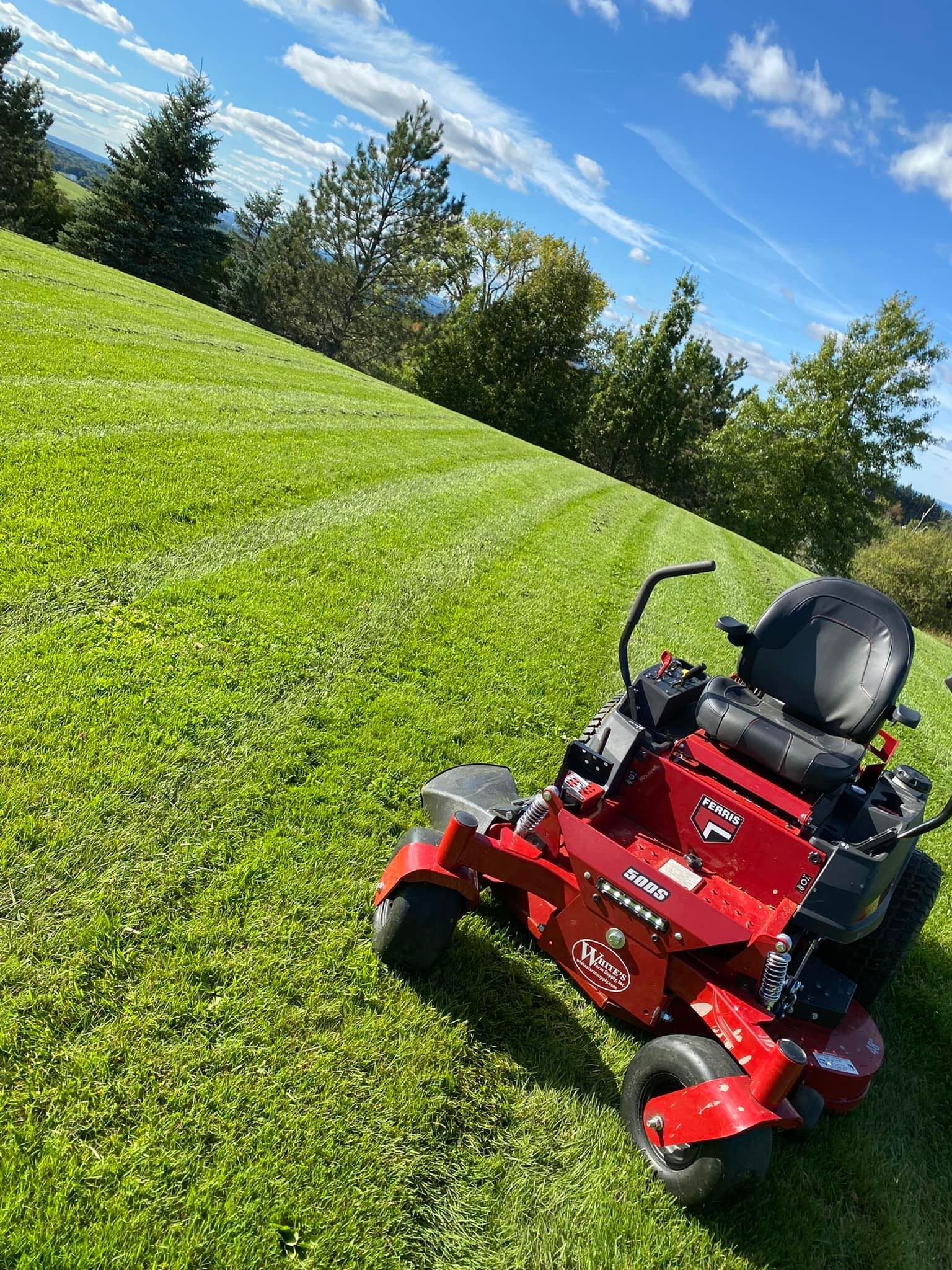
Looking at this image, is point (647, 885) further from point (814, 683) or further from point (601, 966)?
point (814, 683)

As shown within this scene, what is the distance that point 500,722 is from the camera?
4.93m

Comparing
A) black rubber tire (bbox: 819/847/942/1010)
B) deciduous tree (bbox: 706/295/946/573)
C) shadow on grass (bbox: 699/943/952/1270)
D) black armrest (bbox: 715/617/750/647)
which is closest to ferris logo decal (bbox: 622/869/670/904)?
shadow on grass (bbox: 699/943/952/1270)

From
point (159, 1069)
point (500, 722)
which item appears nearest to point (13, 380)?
point (500, 722)

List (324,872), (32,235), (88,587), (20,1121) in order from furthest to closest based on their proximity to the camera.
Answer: (32,235) → (88,587) → (324,872) → (20,1121)

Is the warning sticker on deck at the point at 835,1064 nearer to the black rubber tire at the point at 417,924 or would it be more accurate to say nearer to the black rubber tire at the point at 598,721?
the black rubber tire at the point at 417,924

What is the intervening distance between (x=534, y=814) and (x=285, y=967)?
3.45ft

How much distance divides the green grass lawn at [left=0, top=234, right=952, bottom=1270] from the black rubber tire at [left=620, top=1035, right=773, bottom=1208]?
0.26 ft

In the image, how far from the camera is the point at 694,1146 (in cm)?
239

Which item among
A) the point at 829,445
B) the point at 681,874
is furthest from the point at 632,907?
the point at 829,445

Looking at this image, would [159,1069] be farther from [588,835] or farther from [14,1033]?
[588,835]

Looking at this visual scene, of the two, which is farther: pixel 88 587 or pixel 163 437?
pixel 163 437

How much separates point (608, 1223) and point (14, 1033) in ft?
5.95

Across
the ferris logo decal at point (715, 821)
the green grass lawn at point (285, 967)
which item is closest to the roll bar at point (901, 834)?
the ferris logo decal at point (715, 821)

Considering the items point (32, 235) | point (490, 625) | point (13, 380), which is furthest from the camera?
point (32, 235)
